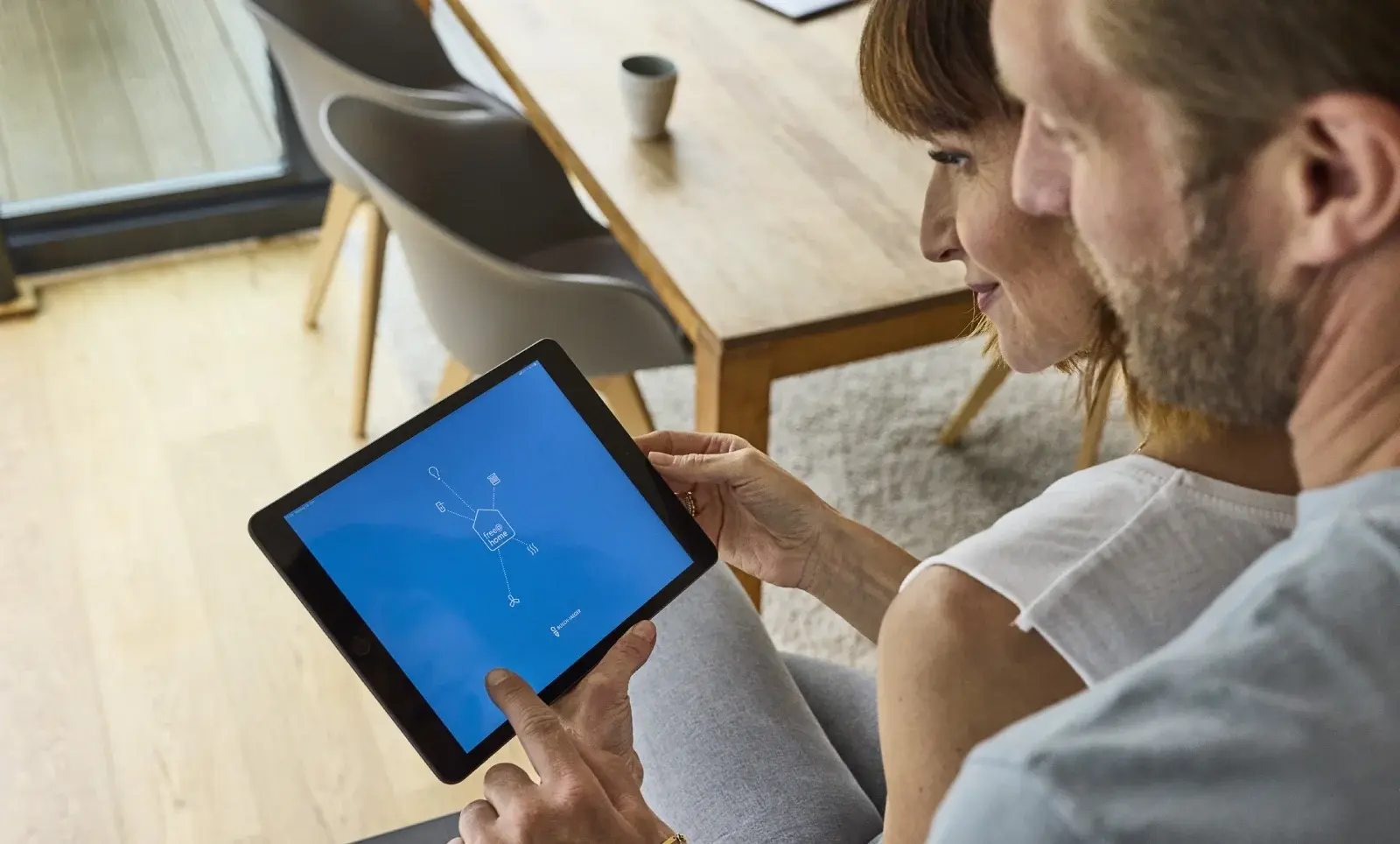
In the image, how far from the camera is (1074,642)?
24.4 inches

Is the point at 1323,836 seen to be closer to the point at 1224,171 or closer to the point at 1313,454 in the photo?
the point at 1313,454

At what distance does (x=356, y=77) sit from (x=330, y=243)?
1.76 ft

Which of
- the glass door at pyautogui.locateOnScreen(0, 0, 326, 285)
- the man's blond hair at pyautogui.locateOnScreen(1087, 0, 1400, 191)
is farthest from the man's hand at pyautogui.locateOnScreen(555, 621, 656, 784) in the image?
the glass door at pyautogui.locateOnScreen(0, 0, 326, 285)

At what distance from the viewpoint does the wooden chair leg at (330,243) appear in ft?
7.39

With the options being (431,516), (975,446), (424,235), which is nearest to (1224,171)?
(431,516)

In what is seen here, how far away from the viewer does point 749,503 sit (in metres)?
1.13

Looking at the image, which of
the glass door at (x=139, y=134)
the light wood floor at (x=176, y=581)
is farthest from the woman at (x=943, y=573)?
the glass door at (x=139, y=134)

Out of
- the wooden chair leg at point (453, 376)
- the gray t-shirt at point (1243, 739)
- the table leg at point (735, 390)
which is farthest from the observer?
the wooden chair leg at point (453, 376)

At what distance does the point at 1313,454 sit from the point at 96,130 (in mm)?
2716

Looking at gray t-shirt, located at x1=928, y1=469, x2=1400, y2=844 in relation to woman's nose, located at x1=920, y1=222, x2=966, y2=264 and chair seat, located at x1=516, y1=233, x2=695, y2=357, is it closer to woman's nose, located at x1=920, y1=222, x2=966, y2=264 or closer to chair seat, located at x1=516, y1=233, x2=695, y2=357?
woman's nose, located at x1=920, y1=222, x2=966, y2=264

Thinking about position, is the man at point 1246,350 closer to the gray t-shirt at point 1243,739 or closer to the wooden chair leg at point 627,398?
the gray t-shirt at point 1243,739

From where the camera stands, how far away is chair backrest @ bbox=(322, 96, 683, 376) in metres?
1.59

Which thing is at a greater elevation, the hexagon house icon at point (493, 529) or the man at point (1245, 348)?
the man at point (1245, 348)

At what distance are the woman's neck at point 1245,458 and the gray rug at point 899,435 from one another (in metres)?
1.28
